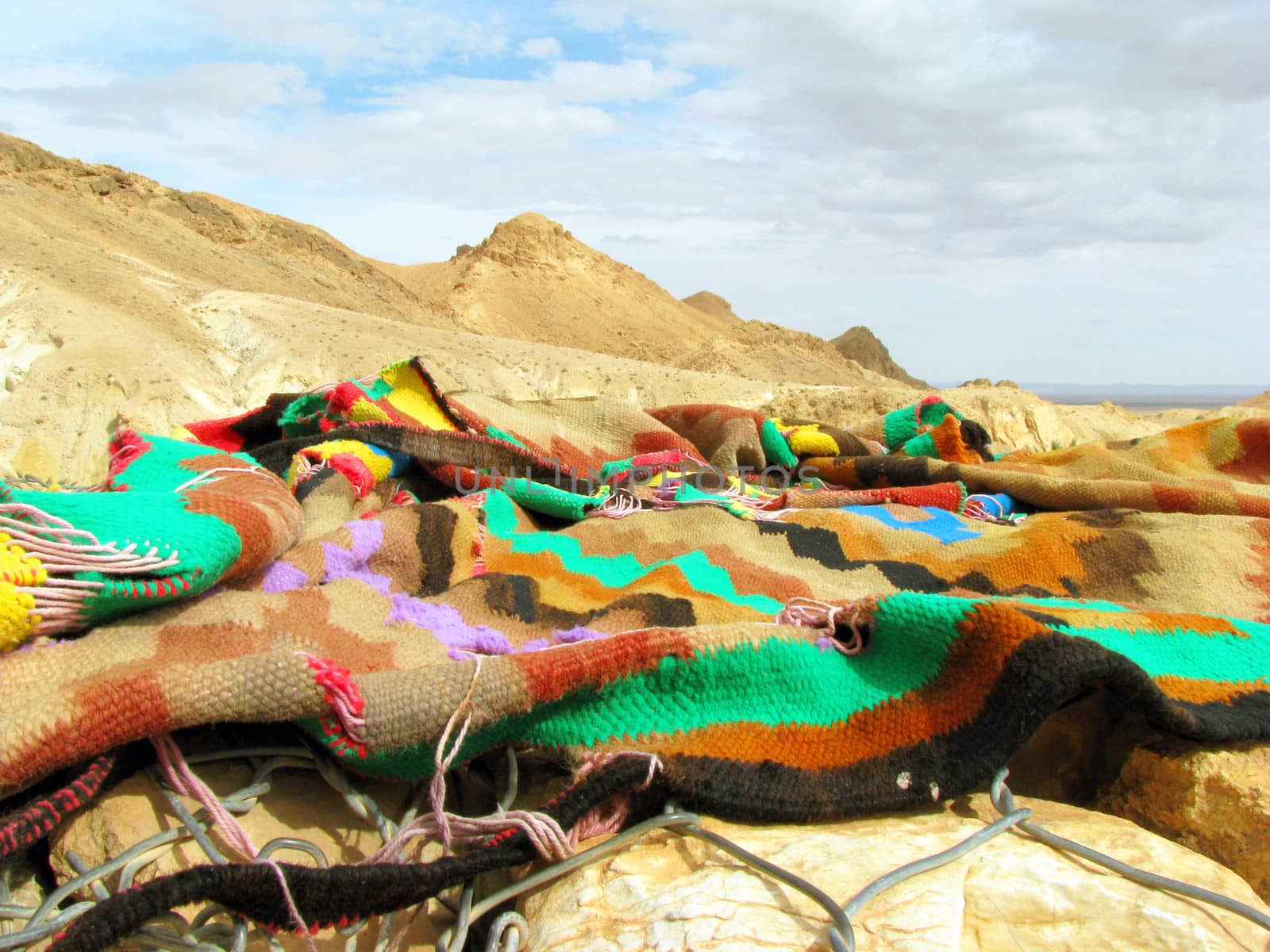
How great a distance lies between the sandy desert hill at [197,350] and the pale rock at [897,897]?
10.4 feet

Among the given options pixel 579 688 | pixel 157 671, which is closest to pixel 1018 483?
pixel 579 688

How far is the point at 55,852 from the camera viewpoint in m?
1.03

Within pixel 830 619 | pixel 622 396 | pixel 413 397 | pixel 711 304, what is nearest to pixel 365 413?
pixel 413 397

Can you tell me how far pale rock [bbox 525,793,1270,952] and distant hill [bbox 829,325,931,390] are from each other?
14509 millimetres

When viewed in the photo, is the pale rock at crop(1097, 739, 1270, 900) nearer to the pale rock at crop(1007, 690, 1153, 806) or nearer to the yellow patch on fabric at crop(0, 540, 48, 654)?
the pale rock at crop(1007, 690, 1153, 806)

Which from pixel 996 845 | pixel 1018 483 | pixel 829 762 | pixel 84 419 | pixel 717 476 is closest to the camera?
pixel 996 845

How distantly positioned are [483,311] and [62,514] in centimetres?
1507

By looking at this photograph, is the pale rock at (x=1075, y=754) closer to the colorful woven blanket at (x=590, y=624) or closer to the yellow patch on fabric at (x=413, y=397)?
the colorful woven blanket at (x=590, y=624)

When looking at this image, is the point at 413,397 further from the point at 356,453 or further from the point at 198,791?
the point at 198,791

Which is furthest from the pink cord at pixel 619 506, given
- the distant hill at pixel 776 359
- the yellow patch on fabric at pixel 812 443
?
the distant hill at pixel 776 359

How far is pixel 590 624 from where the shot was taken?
152 centimetres

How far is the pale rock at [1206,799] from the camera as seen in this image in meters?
1.06

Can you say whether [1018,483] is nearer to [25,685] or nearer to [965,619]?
[965,619]

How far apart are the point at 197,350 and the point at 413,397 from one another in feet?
8.16
